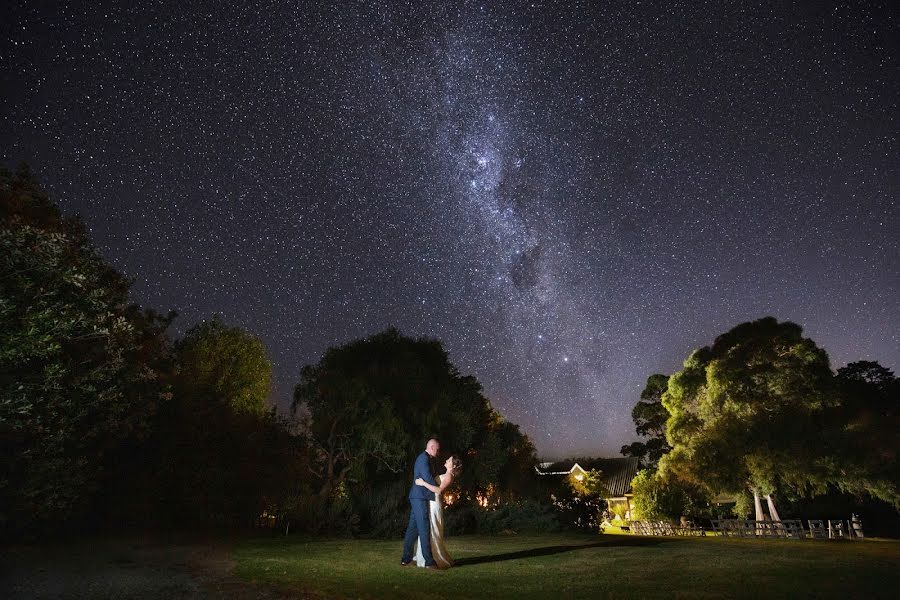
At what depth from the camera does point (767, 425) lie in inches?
1182

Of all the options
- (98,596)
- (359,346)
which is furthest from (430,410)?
(98,596)

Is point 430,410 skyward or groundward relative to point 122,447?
skyward

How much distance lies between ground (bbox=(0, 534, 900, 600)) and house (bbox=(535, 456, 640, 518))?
5202 cm

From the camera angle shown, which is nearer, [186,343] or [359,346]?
[359,346]

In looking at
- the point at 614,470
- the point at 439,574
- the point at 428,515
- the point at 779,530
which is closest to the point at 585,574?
the point at 439,574

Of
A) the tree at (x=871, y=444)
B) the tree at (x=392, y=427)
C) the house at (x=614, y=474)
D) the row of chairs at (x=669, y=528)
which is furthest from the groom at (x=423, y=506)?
the house at (x=614, y=474)

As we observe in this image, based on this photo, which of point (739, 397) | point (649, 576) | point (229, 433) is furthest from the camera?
point (739, 397)

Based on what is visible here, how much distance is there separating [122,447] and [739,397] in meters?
30.1

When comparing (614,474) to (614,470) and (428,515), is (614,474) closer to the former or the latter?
(614,470)

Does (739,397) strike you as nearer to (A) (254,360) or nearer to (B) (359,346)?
(B) (359,346)

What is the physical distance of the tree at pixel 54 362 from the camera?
35.0 ft

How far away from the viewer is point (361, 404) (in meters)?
26.0

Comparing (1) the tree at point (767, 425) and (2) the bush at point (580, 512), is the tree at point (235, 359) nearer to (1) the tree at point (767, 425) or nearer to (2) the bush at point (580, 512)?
(2) the bush at point (580, 512)

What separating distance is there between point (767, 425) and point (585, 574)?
24.9 metres
